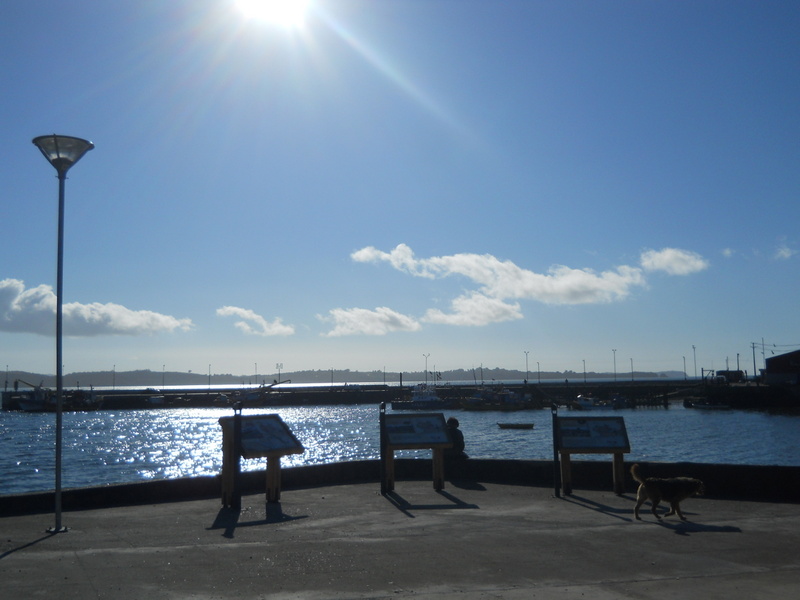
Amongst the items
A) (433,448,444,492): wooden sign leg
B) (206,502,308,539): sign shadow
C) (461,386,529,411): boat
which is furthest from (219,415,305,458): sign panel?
(461,386,529,411): boat

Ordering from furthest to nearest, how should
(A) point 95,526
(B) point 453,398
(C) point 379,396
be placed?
(C) point 379,396 → (B) point 453,398 → (A) point 95,526

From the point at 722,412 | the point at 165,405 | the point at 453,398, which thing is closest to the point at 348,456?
the point at 722,412

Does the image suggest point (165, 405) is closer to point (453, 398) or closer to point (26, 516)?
point (453, 398)

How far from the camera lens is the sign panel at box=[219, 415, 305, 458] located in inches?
502

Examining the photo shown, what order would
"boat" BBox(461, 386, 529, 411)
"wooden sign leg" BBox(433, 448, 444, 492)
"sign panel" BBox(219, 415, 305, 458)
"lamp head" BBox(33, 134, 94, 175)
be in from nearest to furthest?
"lamp head" BBox(33, 134, 94, 175), "sign panel" BBox(219, 415, 305, 458), "wooden sign leg" BBox(433, 448, 444, 492), "boat" BBox(461, 386, 529, 411)

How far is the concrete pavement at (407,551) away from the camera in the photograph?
292 inches

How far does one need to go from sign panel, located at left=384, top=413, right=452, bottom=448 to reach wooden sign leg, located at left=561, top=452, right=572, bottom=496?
2.15 meters

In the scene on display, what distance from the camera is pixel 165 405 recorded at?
153 metres

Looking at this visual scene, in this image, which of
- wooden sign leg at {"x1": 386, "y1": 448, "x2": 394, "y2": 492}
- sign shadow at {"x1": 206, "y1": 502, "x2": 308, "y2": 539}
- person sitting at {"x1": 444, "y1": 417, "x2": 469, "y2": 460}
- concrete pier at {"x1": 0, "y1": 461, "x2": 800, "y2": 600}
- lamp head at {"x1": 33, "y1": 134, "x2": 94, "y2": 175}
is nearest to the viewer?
concrete pier at {"x1": 0, "y1": 461, "x2": 800, "y2": 600}

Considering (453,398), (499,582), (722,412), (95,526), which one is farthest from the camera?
(453,398)

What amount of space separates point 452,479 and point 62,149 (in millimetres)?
9746

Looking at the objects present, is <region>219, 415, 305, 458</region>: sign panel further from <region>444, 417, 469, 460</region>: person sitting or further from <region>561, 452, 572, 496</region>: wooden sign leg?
<region>561, 452, 572, 496</region>: wooden sign leg

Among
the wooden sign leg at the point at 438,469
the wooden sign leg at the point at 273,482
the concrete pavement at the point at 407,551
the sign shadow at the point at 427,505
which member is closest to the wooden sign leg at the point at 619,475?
the concrete pavement at the point at 407,551

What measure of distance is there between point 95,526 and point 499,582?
6.19 meters
